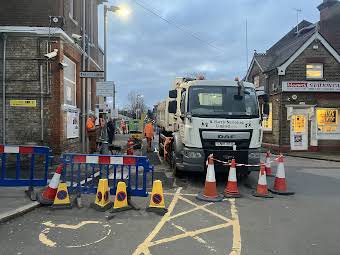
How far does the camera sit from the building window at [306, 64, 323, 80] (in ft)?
85.7

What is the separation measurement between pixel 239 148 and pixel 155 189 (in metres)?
3.76

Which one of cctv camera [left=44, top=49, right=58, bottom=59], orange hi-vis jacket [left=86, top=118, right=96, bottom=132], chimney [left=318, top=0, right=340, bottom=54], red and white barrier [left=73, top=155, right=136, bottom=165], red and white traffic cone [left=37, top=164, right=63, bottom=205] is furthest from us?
chimney [left=318, top=0, right=340, bottom=54]

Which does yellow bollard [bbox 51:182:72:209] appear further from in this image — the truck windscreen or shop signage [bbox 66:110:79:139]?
shop signage [bbox 66:110:79:139]

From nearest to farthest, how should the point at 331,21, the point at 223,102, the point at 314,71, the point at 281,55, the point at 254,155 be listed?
the point at 254,155 → the point at 223,102 → the point at 314,71 → the point at 281,55 → the point at 331,21

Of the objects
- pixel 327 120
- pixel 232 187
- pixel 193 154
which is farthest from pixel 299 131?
pixel 232 187

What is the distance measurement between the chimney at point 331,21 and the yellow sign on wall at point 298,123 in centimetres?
1052

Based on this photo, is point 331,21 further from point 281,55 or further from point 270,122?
point 270,122

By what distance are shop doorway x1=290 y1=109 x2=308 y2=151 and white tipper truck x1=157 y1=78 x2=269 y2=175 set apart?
15.2 metres

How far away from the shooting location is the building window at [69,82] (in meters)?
16.5

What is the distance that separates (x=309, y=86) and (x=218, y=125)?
16493mm

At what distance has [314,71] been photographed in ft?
86.1

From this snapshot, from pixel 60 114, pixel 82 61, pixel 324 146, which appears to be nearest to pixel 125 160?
pixel 60 114

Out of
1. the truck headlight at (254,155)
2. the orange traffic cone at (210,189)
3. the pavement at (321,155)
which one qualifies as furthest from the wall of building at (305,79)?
the orange traffic cone at (210,189)

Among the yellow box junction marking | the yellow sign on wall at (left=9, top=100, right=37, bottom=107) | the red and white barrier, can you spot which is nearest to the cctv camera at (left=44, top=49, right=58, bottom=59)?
the yellow sign on wall at (left=9, top=100, right=37, bottom=107)
